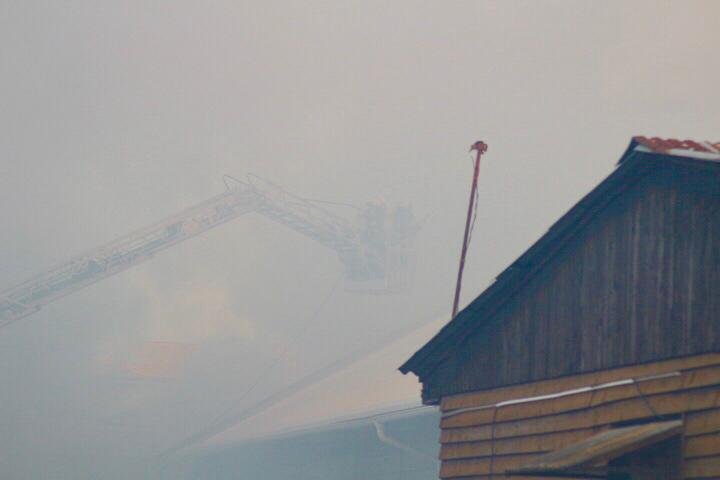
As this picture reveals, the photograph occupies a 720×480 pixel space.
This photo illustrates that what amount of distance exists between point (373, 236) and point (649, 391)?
52.8m

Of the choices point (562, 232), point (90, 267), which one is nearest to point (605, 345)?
point (562, 232)

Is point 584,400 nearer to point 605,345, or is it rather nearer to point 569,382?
point 569,382

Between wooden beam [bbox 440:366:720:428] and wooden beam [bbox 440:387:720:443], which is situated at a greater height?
wooden beam [bbox 440:366:720:428]

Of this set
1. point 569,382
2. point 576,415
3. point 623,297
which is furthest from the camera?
point 569,382

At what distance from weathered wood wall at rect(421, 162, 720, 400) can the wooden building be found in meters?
0.02

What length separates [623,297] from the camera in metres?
11.9

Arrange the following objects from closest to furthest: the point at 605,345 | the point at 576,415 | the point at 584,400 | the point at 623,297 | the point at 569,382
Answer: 1. the point at 623,297
2. the point at 605,345
3. the point at 584,400
4. the point at 576,415
5. the point at 569,382

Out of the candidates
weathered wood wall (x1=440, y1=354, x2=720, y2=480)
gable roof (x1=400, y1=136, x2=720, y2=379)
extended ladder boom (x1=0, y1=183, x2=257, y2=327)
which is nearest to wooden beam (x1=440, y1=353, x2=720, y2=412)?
weathered wood wall (x1=440, y1=354, x2=720, y2=480)

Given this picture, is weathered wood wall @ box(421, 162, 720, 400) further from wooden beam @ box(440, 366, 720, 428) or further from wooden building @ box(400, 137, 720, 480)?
wooden beam @ box(440, 366, 720, 428)

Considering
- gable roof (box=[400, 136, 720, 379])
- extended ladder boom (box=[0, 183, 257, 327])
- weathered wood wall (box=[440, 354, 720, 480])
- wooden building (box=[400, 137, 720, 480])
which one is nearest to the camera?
weathered wood wall (box=[440, 354, 720, 480])

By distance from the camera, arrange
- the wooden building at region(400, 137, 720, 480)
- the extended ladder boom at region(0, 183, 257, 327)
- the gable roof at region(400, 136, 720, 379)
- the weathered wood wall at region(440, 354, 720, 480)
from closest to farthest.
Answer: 1. the weathered wood wall at region(440, 354, 720, 480)
2. the wooden building at region(400, 137, 720, 480)
3. the gable roof at region(400, 136, 720, 379)
4. the extended ladder boom at region(0, 183, 257, 327)

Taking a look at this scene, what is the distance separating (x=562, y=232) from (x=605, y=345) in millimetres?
1463

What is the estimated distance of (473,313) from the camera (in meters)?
13.9

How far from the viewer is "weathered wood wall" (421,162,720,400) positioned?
1102cm
